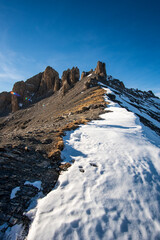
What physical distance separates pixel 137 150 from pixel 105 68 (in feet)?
252

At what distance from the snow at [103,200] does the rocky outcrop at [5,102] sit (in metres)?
88.0

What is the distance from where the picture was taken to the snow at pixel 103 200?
2.66 meters

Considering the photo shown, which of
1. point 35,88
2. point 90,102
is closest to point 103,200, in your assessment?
point 90,102

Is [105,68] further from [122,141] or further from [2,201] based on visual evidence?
[2,201]

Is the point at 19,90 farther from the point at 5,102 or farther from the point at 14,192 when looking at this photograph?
the point at 14,192

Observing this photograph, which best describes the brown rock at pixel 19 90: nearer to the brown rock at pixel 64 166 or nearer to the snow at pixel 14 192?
the brown rock at pixel 64 166

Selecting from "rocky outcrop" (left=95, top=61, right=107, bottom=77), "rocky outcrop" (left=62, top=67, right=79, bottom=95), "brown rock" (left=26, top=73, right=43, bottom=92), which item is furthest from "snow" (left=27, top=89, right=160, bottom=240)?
"brown rock" (left=26, top=73, right=43, bottom=92)

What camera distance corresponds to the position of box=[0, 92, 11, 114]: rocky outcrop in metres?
74.6

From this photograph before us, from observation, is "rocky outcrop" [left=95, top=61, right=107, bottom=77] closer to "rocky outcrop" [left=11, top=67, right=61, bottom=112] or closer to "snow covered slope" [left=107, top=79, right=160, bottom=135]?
"snow covered slope" [left=107, top=79, right=160, bottom=135]

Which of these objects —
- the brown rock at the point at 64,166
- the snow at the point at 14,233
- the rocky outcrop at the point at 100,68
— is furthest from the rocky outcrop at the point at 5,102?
the snow at the point at 14,233

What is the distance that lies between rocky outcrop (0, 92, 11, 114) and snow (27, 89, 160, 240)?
8798 centimetres

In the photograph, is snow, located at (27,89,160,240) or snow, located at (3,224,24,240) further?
snow, located at (27,89,160,240)

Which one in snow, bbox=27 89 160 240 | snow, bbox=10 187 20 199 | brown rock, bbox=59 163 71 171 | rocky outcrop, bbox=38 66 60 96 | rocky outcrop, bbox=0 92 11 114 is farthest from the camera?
rocky outcrop, bbox=38 66 60 96

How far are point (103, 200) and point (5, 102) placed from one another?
95418 millimetres
